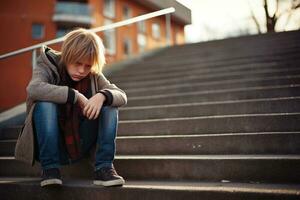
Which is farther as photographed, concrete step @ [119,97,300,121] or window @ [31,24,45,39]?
window @ [31,24,45,39]

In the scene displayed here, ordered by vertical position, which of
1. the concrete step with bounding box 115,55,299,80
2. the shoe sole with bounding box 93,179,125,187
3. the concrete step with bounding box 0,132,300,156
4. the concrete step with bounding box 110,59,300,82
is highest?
the concrete step with bounding box 115,55,299,80

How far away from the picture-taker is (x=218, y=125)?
2793 mm

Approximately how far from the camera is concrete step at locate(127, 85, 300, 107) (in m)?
3.38

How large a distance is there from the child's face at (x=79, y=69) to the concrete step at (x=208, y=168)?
0.62 m

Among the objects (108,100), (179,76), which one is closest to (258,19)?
(179,76)

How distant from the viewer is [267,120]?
2.64 m

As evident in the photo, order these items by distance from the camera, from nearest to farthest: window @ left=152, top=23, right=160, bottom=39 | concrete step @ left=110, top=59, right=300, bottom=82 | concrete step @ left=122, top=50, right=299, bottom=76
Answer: concrete step @ left=110, top=59, right=300, bottom=82, concrete step @ left=122, top=50, right=299, bottom=76, window @ left=152, top=23, right=160, bottom=39

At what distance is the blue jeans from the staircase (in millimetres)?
199

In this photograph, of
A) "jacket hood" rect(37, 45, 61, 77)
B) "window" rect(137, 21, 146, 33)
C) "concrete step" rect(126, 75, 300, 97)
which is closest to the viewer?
"jacket hood" rect(37, 45, 61, 77)

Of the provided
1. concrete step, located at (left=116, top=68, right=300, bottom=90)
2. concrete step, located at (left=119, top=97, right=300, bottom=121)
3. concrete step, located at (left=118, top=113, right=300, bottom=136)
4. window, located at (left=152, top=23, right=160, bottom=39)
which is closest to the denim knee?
concrete step, located at (left=118, top=113, right=300, bottom=136)

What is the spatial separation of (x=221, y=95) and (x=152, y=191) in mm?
1835

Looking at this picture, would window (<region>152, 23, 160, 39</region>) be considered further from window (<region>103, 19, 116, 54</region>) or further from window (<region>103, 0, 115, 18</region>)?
window (<region>103, 19, 116, 54</region>)

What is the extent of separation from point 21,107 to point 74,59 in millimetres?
2135

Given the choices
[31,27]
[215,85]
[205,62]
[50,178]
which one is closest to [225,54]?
[205,62]
